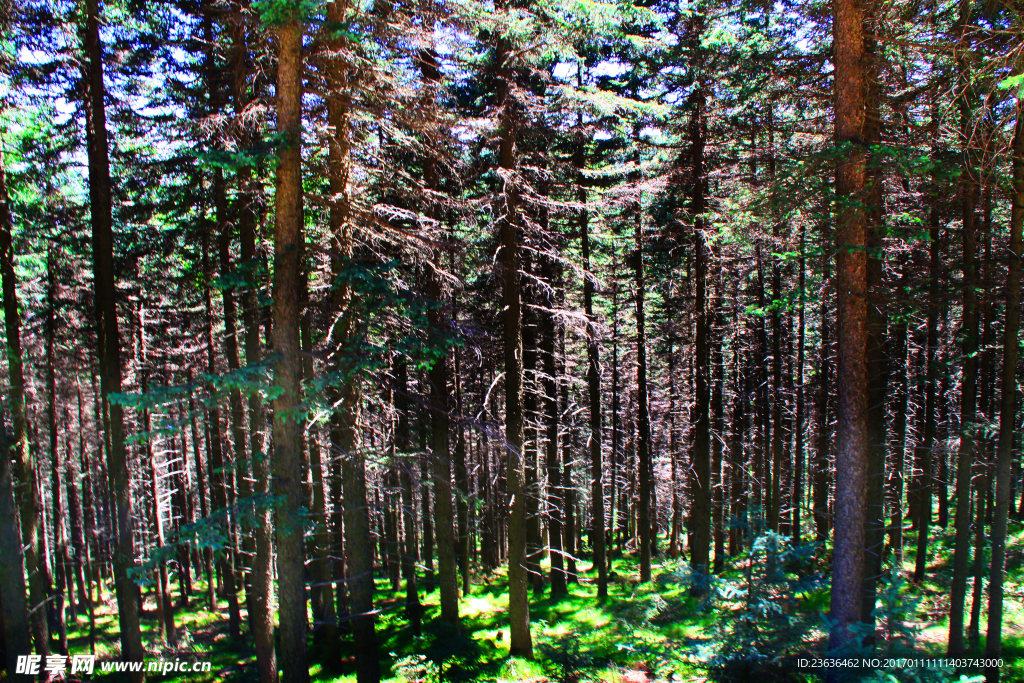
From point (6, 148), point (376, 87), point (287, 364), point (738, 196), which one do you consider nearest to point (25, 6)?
point (6, 148)

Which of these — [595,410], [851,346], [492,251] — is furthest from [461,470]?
[851,346]

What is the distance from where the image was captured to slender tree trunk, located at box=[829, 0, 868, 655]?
8.52 metres

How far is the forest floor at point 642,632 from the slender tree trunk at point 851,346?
1.82 ft

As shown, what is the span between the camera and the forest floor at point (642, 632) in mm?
7828

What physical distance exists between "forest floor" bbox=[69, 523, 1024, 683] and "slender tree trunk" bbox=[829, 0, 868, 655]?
1.82 ft

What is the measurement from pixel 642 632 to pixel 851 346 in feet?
31.9

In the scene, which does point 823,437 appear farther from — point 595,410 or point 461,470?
point 461,470

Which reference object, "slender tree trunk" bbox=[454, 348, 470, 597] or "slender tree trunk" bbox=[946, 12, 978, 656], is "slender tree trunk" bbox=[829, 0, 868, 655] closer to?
"slender tree trunk" bbox=[946, 12, 978, 656]

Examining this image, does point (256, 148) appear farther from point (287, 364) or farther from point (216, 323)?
point (216, 323)

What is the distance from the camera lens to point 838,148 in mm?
7586

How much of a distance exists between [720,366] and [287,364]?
15.2m

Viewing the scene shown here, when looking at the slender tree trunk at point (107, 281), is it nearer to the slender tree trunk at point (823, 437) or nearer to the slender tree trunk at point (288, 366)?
the slender tree trunk at point (288, 366)

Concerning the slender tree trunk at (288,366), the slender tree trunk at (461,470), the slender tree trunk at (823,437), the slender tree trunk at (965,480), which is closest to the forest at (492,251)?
the slender tree trunk at (288,366)

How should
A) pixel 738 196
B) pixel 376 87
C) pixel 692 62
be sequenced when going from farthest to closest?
pixel 692 62 < pixel 738 196 < pixel 376 87
